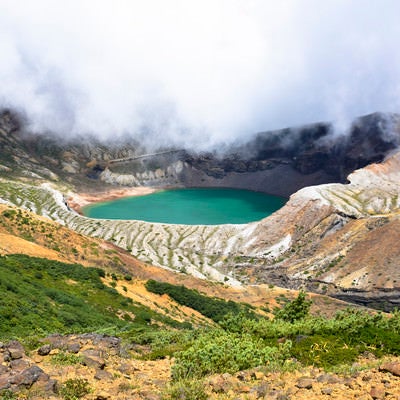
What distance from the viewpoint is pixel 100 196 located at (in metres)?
169

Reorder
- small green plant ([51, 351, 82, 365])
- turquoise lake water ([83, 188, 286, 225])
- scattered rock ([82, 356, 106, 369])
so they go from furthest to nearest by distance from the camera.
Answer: turquoise lake water ([83, 188, 286, 225]) < small green plant ([51, 351, 82, 365]) < scattered rock ([82, 356, 106, 369])

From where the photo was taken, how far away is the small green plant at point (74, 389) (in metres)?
11.3

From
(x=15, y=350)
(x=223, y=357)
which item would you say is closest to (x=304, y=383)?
(x=223, y=357)

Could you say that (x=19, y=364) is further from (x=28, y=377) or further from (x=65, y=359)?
(x=65, y=359)

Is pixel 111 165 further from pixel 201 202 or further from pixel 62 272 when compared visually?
pixel 62 272

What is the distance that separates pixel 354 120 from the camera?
168m

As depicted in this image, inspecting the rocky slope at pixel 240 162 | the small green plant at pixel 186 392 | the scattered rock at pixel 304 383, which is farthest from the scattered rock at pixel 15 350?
the rocky slope at pixel 240 162

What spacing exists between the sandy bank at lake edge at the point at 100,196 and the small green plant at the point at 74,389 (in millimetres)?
137852

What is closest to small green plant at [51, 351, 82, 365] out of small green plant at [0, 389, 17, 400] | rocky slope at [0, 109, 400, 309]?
small green plant at [0, 389, 17, 400]

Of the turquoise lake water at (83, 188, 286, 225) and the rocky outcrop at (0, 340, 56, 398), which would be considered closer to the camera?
the rocky outcrop at (0, 340, 56, 398)

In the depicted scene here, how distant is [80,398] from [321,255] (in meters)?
75.3

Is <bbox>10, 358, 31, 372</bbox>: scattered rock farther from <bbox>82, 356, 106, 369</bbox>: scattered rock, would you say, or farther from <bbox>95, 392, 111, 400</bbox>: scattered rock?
<bbox>95, 392, 111, 400</bbox>: scattered rock

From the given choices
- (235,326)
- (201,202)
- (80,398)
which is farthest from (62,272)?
(201,202)

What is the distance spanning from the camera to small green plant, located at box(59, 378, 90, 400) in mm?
11310
